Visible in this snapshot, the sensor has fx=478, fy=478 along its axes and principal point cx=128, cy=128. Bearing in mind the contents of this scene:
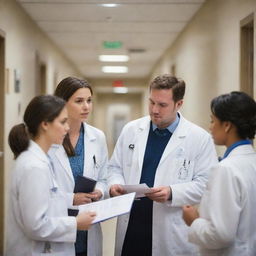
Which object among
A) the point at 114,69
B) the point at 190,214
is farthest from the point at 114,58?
the point at 190,214

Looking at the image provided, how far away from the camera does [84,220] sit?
2039 millimetres

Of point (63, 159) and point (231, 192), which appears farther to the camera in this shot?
point (63, 159)

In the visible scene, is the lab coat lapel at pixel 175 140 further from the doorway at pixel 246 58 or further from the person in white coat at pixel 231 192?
the doorway at pixel 246 58

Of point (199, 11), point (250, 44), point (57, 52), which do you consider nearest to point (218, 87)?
point (250, 44)

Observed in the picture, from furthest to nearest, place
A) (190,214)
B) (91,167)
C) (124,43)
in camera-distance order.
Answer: (124,43)
(91,167)
(190,214)

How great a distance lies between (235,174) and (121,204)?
57cm

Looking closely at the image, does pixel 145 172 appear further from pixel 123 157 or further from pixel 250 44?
pixel 250 44

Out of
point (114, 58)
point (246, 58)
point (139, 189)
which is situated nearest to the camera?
point (139, 189)

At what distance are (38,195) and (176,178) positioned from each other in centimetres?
94

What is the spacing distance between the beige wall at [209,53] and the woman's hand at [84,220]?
229 cm

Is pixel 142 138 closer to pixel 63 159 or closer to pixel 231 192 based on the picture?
pixel 63 159

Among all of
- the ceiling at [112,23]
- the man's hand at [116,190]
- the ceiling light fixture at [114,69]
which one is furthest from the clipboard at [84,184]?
the ceiling light fixture at [114,69]

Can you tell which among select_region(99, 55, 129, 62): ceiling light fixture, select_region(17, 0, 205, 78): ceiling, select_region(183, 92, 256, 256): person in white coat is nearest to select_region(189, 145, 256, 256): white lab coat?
select_region(183, 92, 256, 256): person in white coat

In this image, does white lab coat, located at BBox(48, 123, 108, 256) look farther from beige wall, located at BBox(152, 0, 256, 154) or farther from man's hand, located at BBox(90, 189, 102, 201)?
beige wall, located at BBox(152, 0, 256, 154)
